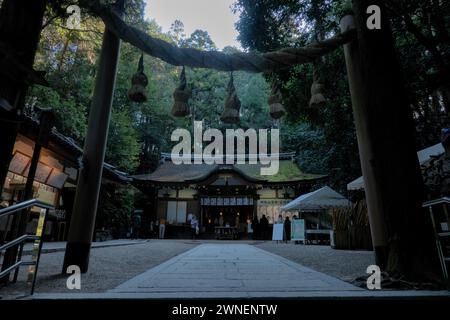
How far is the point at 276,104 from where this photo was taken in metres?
4.45

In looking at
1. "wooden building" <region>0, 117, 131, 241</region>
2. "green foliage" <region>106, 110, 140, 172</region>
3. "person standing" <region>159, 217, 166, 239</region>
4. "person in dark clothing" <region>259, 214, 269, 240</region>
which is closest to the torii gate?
"wooden building" <region>0, 117, 131, 241</region>

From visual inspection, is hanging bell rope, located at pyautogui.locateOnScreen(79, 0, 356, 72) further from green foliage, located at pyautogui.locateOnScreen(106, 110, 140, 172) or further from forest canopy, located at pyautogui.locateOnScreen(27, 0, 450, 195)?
green foliage, located at pyautogui.locateOnScreen(106, 110, 140, 172)

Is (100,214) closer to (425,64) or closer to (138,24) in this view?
(138,24)

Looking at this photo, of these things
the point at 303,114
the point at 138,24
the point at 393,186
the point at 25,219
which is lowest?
the point at 25,219

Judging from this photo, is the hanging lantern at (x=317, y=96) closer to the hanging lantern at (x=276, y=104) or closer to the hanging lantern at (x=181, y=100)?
the hanging lantern at (x=276, y=104)

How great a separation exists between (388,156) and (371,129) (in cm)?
40

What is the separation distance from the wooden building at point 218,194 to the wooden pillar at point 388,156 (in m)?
17.0

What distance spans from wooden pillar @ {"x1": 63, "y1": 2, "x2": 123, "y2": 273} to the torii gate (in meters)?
0.01

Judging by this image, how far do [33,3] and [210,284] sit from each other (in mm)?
3806

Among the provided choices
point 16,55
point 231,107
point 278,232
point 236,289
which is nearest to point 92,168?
point 16,55

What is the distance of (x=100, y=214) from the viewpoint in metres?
15.2

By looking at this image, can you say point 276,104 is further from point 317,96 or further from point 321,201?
point 321,201

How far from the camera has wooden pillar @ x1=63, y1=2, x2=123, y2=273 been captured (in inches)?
159
